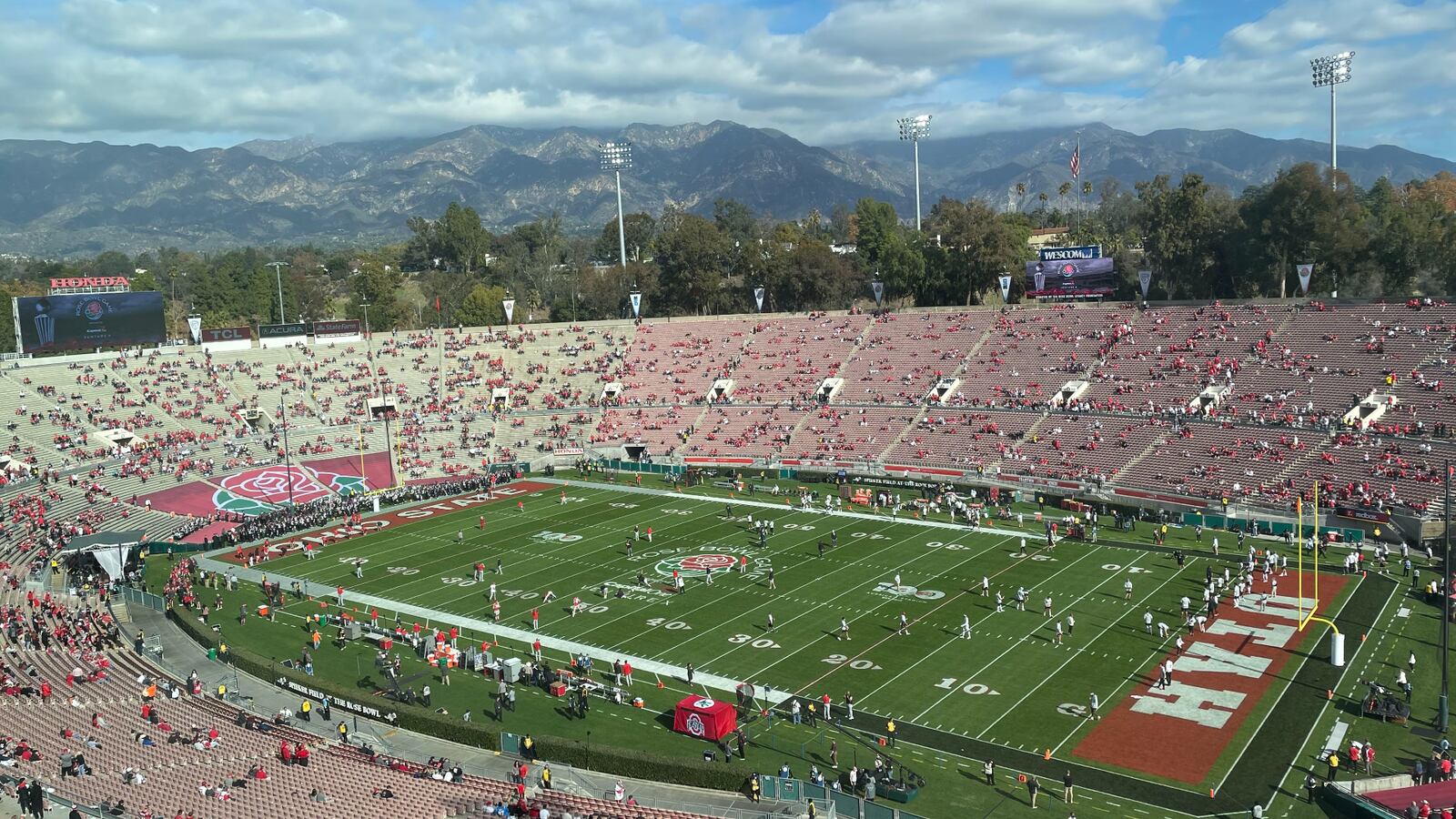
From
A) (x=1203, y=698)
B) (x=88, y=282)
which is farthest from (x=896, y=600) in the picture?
(x=88, y=282)

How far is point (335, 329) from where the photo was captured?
271 feet

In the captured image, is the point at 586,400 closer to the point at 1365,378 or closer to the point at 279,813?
the point at 1365,378

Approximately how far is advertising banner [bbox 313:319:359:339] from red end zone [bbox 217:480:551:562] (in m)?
28.6

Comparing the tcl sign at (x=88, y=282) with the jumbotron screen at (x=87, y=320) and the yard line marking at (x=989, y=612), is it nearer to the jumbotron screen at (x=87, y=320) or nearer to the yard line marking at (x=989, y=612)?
the jumbotron screen at (x=87, y=320)

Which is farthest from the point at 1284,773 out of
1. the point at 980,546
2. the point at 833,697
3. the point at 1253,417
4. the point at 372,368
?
the point at 372,368

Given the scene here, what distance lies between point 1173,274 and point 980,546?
149 ft

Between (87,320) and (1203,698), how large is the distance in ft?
231

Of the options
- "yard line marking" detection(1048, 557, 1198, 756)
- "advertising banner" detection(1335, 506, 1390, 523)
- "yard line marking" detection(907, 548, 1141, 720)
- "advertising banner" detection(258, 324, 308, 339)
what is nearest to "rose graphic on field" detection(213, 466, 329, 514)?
"advertising banner" detection(258, 324, 308, 339)

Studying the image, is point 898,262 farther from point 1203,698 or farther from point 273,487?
point 1203,698

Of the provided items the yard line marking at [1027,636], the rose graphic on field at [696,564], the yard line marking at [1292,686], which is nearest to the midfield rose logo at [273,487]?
the rose graphic on field at [696,564]

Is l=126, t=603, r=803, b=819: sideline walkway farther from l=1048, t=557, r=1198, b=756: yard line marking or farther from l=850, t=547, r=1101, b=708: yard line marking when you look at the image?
l=1048, t=557, r=1198, b=756: yard line marking

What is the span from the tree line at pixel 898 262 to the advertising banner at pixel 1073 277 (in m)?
6.97

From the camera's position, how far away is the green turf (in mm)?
28484

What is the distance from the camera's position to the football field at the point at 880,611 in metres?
27.5
